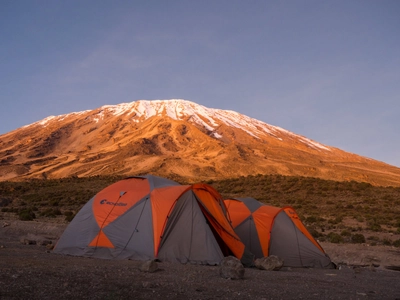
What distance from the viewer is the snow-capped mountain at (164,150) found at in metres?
55.6

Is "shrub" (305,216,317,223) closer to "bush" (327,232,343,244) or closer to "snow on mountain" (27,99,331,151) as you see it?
"bush" (327,232,343,244)

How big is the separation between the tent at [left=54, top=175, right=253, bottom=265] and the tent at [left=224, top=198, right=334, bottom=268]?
1.19m

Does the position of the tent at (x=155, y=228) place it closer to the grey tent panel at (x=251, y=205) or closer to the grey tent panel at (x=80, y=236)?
the grey tent panel at (x=80, y=236)

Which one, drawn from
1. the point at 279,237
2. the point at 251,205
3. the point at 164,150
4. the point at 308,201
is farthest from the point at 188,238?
the point at 164,150

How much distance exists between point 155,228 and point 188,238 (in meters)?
0.73

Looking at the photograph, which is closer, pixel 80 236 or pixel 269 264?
pixel 269 264

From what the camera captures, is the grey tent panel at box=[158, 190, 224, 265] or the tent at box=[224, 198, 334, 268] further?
the tent at box=[224, 198, 334, 268]

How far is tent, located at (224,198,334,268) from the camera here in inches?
398

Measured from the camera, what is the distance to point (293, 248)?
10180 millimetres

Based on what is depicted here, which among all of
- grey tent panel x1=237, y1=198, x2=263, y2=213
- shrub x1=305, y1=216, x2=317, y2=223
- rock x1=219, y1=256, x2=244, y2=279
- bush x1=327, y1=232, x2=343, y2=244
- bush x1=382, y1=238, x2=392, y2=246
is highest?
grey tent panel x1=237, y1=198, x2=263, y2=213

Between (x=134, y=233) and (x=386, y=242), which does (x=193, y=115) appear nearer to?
(x=386, y=242)

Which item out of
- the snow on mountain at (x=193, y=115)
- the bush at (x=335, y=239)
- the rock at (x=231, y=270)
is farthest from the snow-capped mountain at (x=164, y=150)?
the rock at (x=231, y=270)

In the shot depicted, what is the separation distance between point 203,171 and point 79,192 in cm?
2592

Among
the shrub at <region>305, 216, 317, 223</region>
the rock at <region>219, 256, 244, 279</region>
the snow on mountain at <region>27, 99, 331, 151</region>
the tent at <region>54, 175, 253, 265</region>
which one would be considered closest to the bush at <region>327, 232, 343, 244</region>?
the shrub at <region>305, 216, 317, 223</region>
